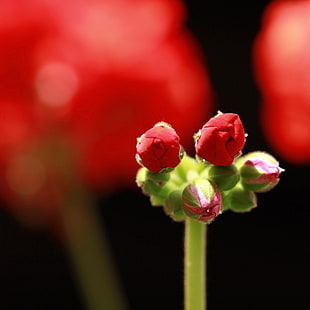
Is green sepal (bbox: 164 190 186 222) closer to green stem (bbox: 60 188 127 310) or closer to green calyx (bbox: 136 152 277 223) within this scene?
green calyx (bbox: 136 152 277 223)

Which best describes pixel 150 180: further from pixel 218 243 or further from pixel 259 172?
pixel 218 243

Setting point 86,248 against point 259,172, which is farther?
point 86,248

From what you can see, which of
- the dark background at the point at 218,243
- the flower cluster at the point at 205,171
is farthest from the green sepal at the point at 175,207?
the dark background at the point at 218,243

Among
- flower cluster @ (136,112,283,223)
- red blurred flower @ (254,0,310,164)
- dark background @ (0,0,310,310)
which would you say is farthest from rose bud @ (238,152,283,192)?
dark background @ (0,0,310,310)

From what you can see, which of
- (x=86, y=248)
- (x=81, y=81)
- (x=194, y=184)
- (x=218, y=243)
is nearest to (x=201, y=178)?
(x=194, y=184)

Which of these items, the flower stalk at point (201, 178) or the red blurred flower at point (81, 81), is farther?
the red blurred flower at point (81, 81)

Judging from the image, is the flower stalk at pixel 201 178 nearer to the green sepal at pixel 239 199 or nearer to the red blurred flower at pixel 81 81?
the green sepal at pixel 239 199
